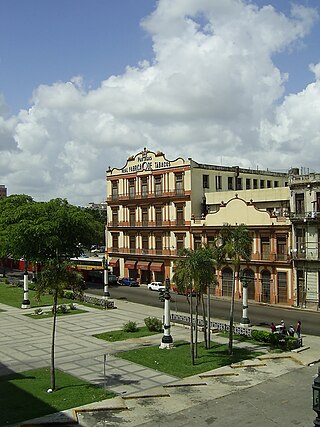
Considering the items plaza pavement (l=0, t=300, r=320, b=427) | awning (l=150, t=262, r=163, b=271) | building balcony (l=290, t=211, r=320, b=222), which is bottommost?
plaza pavement (l=0, t=300, r=320, b=427)

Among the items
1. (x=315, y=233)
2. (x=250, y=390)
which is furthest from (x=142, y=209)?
(x=250, y=390)

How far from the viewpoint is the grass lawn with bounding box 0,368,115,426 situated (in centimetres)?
2047

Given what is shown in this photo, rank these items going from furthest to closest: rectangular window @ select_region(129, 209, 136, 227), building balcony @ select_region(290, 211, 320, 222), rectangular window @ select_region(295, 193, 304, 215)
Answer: rectangular window @ select_region(129, 209, 136, 227)
rectangular window @ select_region(295, 193, 304, 215)
building balcony @ select_region(290, 211, 320, 222)


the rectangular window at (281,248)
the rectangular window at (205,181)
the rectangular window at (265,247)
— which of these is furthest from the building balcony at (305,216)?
the rectangular window at (205,181)

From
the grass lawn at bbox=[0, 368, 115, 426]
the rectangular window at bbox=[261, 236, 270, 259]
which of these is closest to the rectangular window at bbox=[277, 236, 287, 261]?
the rectangular window at bbox=[261, 236, 270, 259]

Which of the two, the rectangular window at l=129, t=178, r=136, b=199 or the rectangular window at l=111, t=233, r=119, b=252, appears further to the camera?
the rectangular window at l=111, t=233, r=119, b=252

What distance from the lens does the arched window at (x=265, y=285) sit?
51.6 metres

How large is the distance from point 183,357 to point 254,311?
19.3 m

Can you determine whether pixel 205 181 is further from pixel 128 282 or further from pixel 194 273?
pixel 194 273

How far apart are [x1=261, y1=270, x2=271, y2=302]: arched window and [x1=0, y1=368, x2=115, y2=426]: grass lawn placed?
29814mm

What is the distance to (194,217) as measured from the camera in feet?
197

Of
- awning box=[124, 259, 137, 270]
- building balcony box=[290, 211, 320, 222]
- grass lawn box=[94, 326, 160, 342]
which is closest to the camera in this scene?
grass lawn box=[94, 326, 160, 342]

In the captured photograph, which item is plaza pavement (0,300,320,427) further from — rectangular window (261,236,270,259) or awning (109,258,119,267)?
awning (109,258,119,267)

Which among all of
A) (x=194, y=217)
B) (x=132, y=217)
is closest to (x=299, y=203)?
(x=194, y=217)
